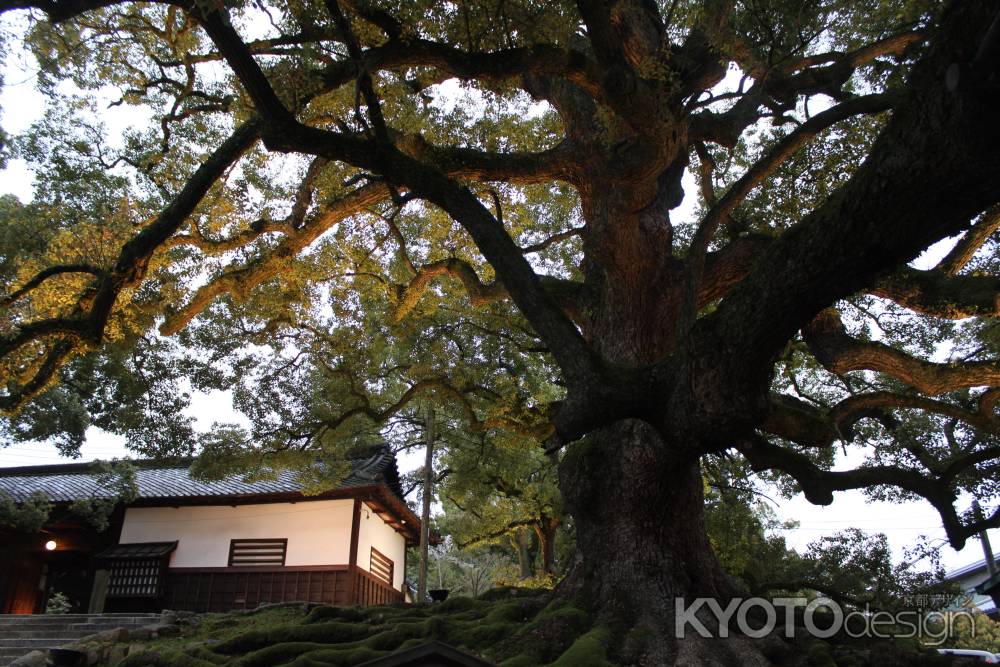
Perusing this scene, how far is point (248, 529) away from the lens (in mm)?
14578

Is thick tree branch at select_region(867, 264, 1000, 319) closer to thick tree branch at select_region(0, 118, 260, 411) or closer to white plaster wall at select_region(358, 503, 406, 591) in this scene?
thick tree branch at select_region(0, 118, 260, 411)

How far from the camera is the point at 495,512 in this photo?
17.6 meters

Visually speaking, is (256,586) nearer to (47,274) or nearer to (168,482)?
(168,482)

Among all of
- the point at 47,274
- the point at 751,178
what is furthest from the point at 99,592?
the point at 751,178

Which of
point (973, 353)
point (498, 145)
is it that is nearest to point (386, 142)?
point (498, 145)

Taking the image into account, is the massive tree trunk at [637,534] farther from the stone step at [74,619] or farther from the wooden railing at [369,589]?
the stone step at [74,619]

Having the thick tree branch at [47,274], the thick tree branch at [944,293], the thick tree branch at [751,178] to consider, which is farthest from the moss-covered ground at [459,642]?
the thick tree branch at [47,274]

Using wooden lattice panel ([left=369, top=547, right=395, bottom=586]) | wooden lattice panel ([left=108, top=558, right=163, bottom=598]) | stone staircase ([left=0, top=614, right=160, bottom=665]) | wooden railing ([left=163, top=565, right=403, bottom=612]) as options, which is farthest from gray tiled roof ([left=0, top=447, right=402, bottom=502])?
stone staircase ([left=0, top=614, right=160, bottom=665])

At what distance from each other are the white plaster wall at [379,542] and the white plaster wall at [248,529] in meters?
0.70

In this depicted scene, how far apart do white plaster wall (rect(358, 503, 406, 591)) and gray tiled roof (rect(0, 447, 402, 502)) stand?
41.6 inches

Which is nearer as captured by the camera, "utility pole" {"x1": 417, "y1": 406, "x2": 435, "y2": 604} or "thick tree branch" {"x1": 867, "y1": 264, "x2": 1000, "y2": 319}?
"thick tree branch" {"x1": 867, "y1": 264, "x2": 1000, "y2": 319}

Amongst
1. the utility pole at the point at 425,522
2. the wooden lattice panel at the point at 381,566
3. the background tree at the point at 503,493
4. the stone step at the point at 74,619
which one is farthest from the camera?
the background tree at the point at 503,493

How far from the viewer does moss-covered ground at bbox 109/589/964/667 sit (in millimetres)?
5715

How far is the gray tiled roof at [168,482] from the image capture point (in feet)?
47.7
